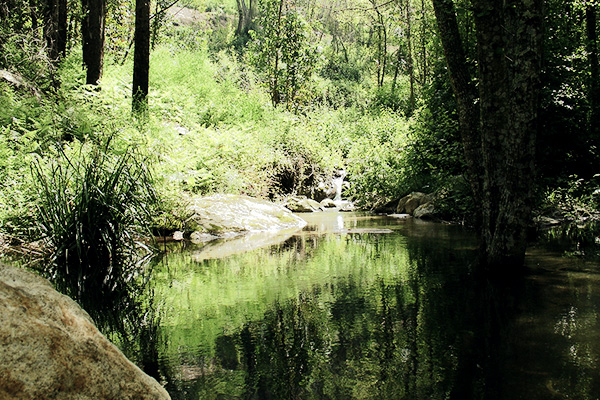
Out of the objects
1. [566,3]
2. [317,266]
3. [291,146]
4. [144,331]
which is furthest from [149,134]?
[566,3]

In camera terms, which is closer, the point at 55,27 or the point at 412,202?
the point at 412,202

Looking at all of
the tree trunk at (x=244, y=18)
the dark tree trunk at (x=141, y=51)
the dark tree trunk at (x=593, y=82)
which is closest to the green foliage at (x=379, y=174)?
the dark tree trunk at (x=593, y=82)

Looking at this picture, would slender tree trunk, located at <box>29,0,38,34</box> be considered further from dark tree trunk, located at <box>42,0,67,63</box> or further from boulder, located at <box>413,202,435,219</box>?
boulder, located at <box>413,202,435,219</box>

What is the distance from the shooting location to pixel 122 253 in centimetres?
571

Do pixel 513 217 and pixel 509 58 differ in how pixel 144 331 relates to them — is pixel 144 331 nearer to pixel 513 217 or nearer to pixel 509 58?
pixel 513 217

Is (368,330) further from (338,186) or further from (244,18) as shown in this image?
(244,18)

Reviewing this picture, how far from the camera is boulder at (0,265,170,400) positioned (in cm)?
163

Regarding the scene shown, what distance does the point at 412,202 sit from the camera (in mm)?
13398

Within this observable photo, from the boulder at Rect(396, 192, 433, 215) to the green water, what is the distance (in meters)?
6.65

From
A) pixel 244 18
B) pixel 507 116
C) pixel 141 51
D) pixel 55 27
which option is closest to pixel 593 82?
pixel 507 116

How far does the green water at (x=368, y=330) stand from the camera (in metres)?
2.73

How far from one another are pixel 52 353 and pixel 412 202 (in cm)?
1233

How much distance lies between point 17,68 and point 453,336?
13067mm

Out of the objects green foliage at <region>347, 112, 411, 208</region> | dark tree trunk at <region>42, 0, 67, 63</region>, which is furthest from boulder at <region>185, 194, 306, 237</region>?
dark tree trunk at <region>42, 0, 67, 63</region>
